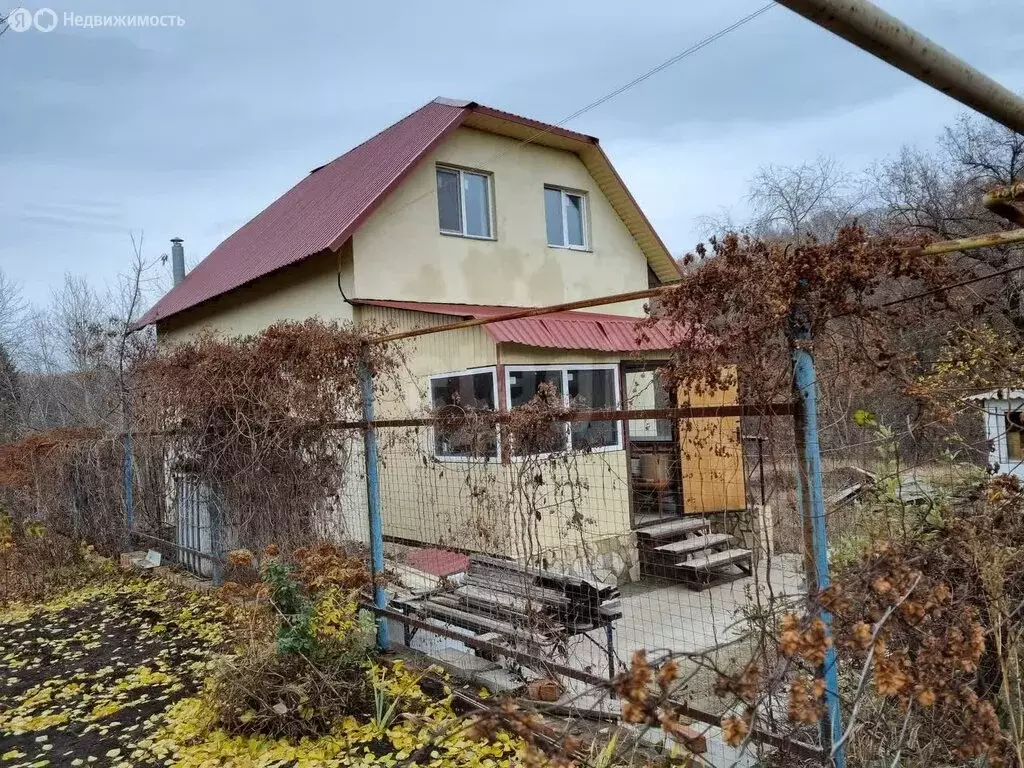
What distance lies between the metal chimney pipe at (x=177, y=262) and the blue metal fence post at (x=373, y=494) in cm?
1574

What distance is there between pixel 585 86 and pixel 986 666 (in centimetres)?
1048

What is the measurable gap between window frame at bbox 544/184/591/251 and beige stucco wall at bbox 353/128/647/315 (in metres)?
0.08

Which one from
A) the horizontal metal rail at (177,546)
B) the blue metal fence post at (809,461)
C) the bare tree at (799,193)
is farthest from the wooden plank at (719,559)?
the bare tree at (799,193)

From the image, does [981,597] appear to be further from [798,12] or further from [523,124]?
[523,124]

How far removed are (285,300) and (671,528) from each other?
7.17m

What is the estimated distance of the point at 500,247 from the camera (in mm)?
11312

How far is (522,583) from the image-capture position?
14.9ft

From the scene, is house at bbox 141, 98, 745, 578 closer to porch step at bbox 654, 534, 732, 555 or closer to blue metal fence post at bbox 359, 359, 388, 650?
porch step at bbox 654, 534, 732, 555

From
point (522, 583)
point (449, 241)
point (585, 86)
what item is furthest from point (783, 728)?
point (585, 86)

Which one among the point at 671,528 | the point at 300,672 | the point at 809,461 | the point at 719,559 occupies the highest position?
the point at 809,461

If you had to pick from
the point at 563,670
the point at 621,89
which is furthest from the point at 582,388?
the point at 563,670

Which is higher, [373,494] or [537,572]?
[373,494]

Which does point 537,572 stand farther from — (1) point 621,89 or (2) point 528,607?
(1) point 621,89

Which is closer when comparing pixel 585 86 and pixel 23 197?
pixel 585 86
